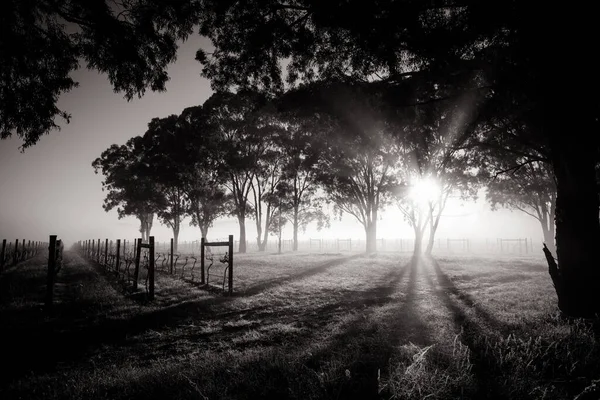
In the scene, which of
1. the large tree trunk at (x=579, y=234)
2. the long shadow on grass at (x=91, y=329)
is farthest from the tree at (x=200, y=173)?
the large tree trunk at (x=579, y=234)

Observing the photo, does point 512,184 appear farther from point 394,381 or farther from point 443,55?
point 394,381

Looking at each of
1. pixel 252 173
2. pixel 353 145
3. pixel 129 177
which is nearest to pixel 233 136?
pixel 252 173

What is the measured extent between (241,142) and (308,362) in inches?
1095

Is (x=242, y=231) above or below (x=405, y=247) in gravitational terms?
above

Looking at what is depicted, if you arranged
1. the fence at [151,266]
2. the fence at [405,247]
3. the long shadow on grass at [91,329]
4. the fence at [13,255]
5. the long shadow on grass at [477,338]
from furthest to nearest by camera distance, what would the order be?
the fence at [405,247]
the fence at [13,255]
the fence at [151,266]
the long shadow on grass at [91,329]
the long shadow on grass at [477,338]

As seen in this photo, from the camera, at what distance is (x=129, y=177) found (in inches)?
1250

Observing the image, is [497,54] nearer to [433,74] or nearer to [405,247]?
[433,74]

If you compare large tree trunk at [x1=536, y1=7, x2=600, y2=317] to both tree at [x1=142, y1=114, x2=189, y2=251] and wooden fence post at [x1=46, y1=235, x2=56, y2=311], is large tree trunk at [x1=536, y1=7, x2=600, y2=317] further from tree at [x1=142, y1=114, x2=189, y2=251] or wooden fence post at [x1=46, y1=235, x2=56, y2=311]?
tree at [x1=142, y1=114, x2=189, y2=251]

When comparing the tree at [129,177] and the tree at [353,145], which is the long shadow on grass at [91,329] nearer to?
the tree at [353,145]

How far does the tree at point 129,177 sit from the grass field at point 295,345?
75.0ft

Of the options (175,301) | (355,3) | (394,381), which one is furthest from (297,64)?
(175,301)

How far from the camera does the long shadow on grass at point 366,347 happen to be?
9.98 feet

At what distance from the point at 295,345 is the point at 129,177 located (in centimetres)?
3302

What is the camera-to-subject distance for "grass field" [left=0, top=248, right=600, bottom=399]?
3.07 meters
